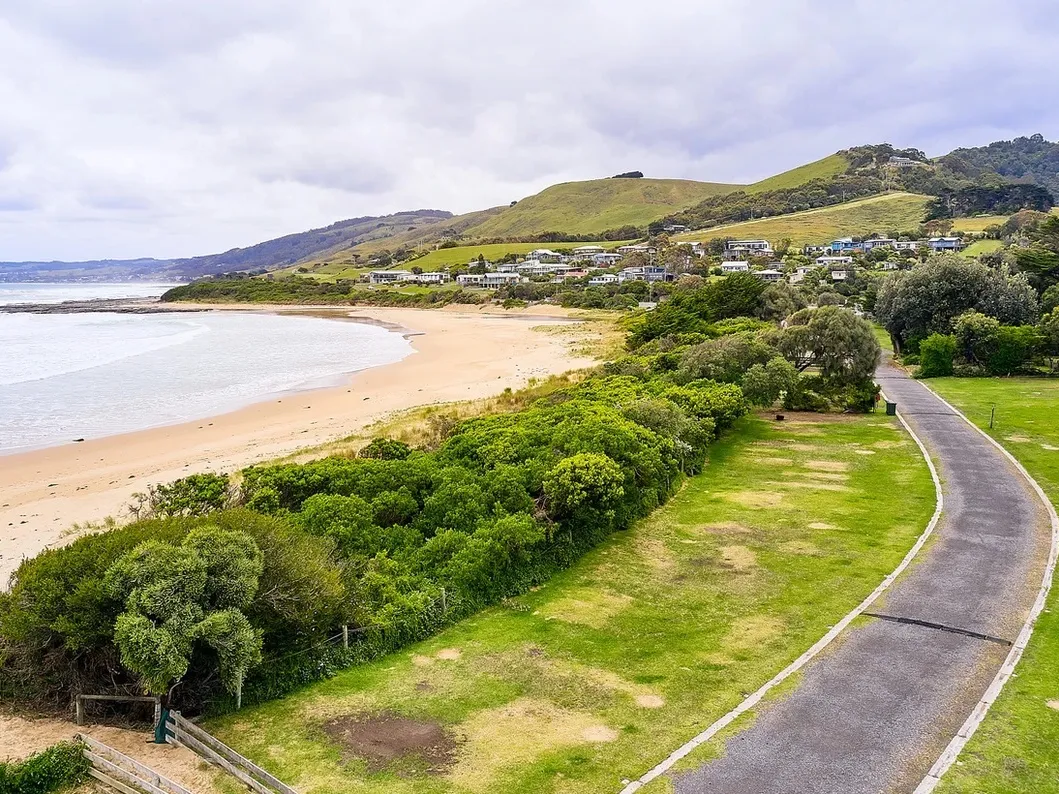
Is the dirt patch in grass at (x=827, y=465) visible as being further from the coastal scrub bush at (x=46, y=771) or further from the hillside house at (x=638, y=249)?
the hillside house at (x=638, y=249)

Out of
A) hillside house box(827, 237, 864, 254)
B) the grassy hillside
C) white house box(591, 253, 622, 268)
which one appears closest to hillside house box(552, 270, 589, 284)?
white house box(591, 253, 622, 268)

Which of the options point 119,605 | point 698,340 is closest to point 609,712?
point 119,605

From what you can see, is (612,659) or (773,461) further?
(773,461)

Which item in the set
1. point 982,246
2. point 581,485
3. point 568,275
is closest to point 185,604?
point 581,485

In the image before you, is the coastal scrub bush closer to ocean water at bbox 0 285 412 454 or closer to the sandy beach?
the sandy beach

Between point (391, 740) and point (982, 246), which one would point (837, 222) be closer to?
point (982, 246)

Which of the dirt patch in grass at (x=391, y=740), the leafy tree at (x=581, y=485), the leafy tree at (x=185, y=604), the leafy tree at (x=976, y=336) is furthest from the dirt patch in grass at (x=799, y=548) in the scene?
the leafy tree at (x=976, y=336)

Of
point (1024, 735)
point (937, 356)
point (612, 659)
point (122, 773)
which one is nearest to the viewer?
point (122, 773)
